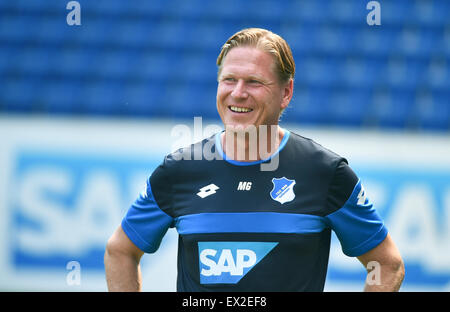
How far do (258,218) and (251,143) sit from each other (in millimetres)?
273

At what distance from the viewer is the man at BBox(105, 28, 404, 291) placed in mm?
2043

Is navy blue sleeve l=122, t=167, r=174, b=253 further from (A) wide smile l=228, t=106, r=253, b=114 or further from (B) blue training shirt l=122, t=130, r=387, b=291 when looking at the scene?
(A) wide smile l=228, t=106, r=253, b=114

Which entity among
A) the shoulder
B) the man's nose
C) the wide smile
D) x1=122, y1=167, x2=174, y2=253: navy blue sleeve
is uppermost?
the man's nose

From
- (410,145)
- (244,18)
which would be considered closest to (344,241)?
(410,145)

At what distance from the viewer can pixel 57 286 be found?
4.51 metres

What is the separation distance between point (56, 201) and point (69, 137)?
48cm

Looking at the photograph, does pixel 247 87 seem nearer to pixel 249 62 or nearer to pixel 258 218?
pixel 249 62

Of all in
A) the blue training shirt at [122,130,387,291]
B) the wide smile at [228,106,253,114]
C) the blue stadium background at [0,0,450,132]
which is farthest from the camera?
the blue stadium background at [0,0,450,132]

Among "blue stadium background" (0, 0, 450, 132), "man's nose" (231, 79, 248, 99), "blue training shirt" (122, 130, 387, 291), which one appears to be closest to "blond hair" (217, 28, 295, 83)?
"man's nose" (231, 79, 248, 99)

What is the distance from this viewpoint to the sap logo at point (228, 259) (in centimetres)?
204

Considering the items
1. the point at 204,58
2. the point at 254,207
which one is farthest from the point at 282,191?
the point at 204,58

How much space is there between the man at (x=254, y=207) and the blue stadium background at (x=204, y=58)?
285cm

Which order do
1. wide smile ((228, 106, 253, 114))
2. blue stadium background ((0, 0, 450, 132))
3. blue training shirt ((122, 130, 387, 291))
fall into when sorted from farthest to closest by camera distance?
1. blue stadium background ((0, 0, 450, 132))
2. wide smile ((228, 106, 253, 114))
3. blue training shirt ((122, 130, 387, 291))
